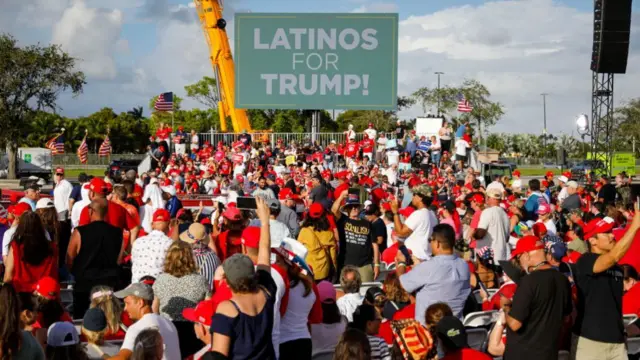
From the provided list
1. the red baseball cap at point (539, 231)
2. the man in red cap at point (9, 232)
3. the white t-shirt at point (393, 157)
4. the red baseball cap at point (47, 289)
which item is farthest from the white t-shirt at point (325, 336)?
the white t-shirt at point (393, 157)

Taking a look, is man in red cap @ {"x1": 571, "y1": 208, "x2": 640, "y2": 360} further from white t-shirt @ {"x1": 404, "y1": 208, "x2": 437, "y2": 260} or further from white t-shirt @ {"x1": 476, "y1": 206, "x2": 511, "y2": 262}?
white t-shirt @ {"x1": 476, "y1": 206, "x2": 511, "y2": 262}

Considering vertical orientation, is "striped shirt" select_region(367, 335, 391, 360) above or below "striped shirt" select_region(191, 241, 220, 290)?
below

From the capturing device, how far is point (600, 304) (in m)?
6.34

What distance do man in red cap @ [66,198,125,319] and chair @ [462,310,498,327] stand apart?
3474mm

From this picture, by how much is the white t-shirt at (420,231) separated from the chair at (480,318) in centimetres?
257

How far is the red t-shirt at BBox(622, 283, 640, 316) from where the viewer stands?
25.1 feet

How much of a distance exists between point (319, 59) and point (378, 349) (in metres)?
30.0

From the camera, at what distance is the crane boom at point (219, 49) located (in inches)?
1716

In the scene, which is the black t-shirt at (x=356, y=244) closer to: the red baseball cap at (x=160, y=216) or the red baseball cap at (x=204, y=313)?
the red baseball cap at (x=160, y=216)

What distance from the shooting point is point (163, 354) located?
18.6ft

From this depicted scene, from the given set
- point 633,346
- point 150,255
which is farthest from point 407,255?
point 150,255

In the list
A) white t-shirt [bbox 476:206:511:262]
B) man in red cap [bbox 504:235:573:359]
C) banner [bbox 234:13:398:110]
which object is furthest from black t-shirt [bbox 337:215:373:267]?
banner [bbox 234:13:398:110]

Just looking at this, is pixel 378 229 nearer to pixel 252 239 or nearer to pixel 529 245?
pixel 529 245

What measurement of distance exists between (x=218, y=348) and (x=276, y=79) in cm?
3081
